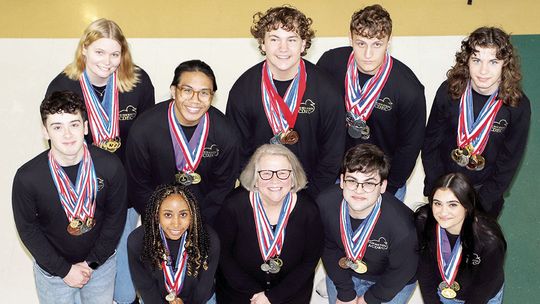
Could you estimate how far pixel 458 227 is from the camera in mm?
4723

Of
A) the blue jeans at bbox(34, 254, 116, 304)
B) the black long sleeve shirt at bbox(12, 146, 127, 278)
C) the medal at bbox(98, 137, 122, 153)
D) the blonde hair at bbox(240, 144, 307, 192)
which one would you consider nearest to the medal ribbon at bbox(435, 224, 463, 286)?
the blonde hair at bbox(240, 144, 307, 192)

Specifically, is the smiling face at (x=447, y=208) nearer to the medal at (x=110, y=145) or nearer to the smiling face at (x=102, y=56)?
the medal at (x=110, y=145)

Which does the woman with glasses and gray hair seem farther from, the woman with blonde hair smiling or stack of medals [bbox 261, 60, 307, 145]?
the woman with blonde hair smiling

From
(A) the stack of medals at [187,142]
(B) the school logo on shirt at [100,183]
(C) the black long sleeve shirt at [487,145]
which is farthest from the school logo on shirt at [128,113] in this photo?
(C) the black long sleeve shirt at [487,145]

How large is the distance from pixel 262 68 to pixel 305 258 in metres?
1.35

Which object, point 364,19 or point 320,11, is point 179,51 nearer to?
point 320,11

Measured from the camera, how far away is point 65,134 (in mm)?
4523

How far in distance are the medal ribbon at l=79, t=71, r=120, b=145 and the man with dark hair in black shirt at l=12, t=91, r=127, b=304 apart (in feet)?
1.61

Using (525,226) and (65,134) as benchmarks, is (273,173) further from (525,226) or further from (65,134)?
(525,226)

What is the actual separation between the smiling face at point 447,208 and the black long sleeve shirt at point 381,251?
282mm

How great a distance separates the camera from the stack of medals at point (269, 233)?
4.87 metres

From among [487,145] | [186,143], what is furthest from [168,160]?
[487,145]

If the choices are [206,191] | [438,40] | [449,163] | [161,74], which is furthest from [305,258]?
[438,40]

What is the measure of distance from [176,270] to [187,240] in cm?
22
